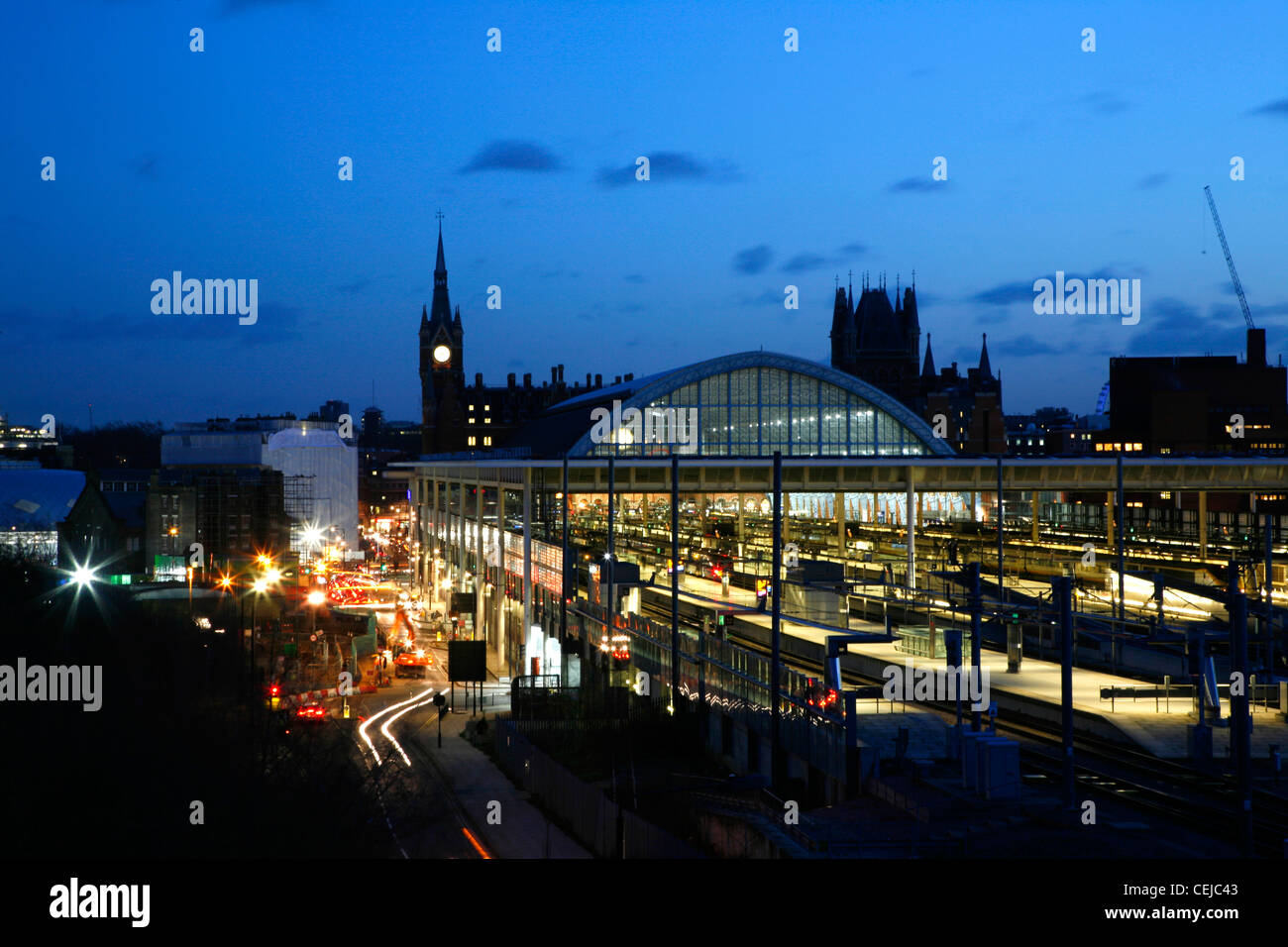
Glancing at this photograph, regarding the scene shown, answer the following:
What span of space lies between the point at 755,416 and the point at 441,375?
101780mm

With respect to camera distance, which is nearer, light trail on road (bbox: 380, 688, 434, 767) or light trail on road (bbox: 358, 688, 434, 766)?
light trail on road (bbox: 380, 688, 434, 767)

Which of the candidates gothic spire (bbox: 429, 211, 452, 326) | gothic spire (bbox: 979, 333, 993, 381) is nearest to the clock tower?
gothic spire (bbox: 429, 211, 452, 326)

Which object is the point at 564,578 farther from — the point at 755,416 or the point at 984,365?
the point at 984,365

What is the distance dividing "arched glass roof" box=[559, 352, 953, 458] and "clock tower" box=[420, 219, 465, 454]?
A: 9483 centimetres

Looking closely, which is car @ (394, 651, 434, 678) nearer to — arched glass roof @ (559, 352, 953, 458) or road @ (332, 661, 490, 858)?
road @ (332, 661, 490, 858)

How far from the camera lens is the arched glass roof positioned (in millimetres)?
61125

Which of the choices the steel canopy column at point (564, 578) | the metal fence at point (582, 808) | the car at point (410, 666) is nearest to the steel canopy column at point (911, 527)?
the steel canopy column at point (564, 578)

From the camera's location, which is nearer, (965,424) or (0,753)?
(0,753)

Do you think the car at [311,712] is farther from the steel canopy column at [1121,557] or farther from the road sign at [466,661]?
the steel canopy column at [1121,557]

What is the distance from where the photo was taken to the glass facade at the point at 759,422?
6119cm

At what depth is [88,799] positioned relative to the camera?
22.5 m
